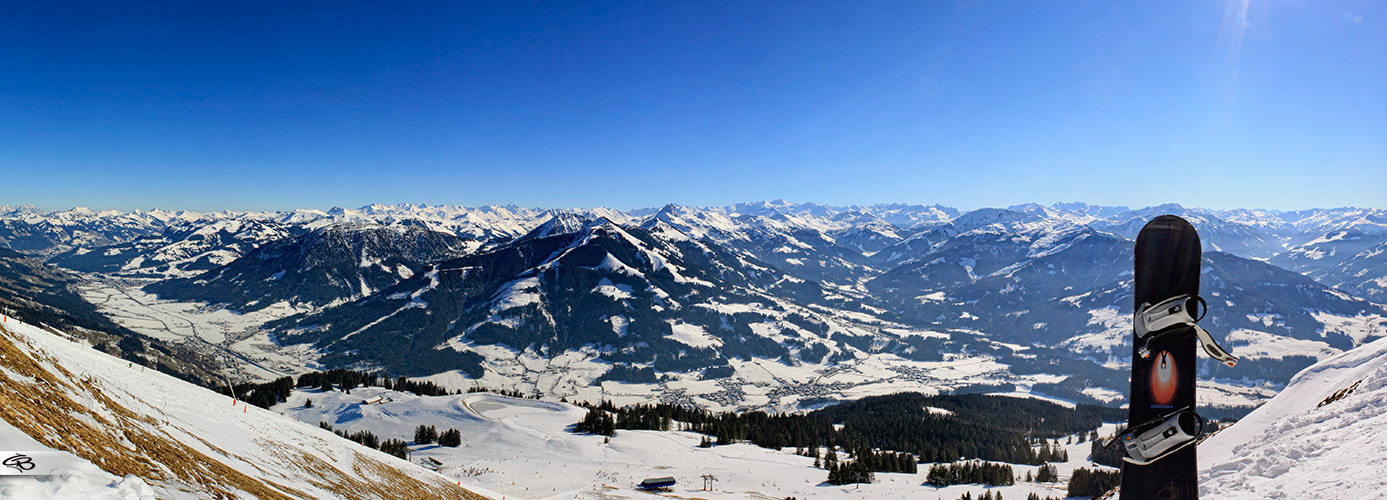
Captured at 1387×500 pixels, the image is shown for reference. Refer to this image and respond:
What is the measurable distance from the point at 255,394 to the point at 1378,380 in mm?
131730

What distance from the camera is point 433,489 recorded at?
2898 centimetres

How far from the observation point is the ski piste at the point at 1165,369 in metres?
9.42

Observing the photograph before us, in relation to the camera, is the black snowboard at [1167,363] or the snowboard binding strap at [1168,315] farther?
the black snowboard at [1167,363]

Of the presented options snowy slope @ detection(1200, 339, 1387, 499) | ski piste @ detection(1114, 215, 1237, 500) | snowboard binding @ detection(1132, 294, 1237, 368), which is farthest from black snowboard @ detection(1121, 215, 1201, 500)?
snowy slope @ detection(1200, 339, 1387, 499)

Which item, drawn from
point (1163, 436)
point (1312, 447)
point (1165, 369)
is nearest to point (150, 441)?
point (1163, 436)

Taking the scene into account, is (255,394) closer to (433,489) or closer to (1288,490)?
(433,489)

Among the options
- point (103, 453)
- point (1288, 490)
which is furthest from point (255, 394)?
point (1288, 490)

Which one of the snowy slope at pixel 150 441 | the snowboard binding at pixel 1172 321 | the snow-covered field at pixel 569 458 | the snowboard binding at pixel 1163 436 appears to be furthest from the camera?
the snow-covered field at pixel 569 458

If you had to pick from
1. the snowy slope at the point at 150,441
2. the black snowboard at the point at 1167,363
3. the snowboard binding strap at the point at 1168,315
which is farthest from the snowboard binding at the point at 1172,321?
the snowy slope at the point at 150,441

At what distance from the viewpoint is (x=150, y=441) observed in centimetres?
1377

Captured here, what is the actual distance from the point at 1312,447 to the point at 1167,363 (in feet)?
31.3

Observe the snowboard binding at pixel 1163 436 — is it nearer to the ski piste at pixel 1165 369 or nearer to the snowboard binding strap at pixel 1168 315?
the ski piste at pixel 1165 369

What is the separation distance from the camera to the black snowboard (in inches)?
378

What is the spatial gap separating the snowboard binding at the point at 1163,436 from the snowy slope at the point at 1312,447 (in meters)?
5.76
